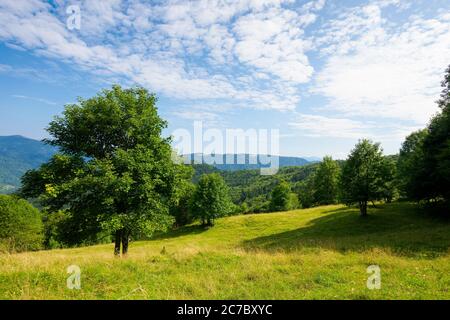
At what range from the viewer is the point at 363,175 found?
38.4 metres

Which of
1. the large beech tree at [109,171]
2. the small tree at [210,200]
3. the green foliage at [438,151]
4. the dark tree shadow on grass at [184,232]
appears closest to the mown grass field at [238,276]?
the large beech tree at [109,171]

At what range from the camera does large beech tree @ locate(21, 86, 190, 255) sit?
1449 cm

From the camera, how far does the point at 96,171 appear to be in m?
15.0

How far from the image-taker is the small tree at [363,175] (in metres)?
37.9

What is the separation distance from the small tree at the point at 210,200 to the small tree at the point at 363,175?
29696 mm

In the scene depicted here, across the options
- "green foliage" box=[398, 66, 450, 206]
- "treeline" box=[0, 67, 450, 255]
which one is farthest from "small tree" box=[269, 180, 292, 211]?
"treeline" box=[0, 67, 450, 255]

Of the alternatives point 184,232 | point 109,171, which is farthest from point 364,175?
point 184,232

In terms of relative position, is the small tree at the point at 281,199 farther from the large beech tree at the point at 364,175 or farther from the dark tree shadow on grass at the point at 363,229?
the large beech tree at the point at 364,175

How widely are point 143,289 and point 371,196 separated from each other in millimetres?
38551

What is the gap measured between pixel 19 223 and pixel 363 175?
68.0m

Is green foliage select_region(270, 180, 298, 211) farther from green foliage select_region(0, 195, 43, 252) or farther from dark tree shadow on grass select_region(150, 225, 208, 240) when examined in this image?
green foliage select_region(0, 195, 43, 252)

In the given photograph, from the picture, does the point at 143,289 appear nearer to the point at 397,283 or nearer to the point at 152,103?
the point at 397,283

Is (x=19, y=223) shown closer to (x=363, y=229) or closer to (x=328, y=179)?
(x=363, y=229)
